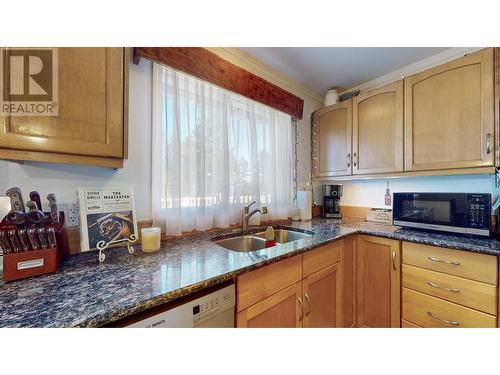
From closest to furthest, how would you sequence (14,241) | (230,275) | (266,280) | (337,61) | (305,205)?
(14,241)
(230,275)
(266,280)
(337,61)
(305,205)

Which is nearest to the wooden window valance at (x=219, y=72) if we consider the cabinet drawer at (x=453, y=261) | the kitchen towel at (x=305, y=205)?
the kitchen towel at (x=305, y=205)

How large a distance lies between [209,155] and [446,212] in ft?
5.41

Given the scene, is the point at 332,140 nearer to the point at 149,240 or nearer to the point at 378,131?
the point at 378,131

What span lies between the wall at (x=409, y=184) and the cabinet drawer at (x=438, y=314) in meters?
0.88

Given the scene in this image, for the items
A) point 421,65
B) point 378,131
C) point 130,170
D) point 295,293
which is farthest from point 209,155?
point 421,65

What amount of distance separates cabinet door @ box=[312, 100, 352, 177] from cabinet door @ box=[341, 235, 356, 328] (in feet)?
2.45

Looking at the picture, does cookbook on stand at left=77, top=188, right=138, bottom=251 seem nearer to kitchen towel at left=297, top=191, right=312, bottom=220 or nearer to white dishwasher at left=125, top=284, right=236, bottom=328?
white dishwasher at left=125, top=284, right=236, bottom=328

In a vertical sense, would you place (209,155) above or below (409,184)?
above

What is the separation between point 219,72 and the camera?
1348mm

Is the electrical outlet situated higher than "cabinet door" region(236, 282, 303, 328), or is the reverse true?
the electrical outlet

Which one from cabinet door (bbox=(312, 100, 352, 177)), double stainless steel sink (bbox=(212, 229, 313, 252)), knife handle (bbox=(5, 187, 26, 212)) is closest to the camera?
knife handle (bbox=(5, 187, 26, 212))

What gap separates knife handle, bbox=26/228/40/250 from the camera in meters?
0.69

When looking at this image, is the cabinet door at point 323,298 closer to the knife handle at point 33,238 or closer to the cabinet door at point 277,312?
the cabinet door at point 277,312

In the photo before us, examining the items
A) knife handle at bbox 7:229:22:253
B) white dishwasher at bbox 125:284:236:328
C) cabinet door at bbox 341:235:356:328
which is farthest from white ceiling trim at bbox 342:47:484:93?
knife handle at bbox 7:229:22:253
